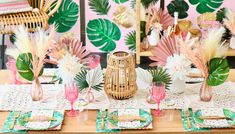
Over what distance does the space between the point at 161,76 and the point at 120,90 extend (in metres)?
0.26

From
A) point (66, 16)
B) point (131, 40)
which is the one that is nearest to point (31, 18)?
point (66, 16)

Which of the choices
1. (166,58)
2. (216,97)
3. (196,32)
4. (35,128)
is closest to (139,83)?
(166,58)

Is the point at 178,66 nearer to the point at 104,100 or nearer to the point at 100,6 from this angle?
the point at 104,100

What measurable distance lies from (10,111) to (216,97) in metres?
1.15

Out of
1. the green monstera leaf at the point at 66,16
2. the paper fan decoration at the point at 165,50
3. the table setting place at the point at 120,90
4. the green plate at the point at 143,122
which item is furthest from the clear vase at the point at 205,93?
the green monstera leaf at the point at 66,16

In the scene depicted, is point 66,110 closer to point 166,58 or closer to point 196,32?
point 166,58

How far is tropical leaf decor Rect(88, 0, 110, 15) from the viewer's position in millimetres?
5324

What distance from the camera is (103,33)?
5496mm

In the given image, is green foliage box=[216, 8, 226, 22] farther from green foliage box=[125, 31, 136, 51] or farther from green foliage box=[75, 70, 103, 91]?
green foliage box=[75, 70, 103, 91]

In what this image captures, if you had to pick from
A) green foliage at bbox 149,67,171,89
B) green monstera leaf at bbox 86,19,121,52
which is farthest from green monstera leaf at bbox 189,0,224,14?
green foliage at bbox 149,67,171,89

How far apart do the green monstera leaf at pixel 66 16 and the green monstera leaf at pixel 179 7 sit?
1.01 m

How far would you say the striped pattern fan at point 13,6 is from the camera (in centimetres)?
493

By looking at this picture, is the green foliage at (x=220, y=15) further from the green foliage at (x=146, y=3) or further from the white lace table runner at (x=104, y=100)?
the white lace table runner at (x=104, y=100)

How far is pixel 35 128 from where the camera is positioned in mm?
2484
